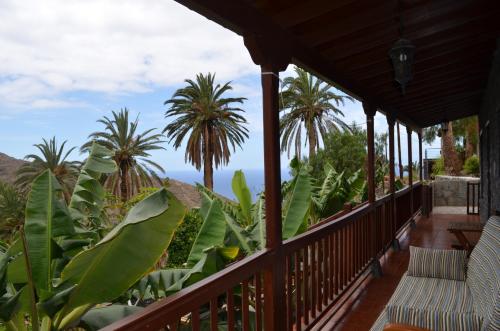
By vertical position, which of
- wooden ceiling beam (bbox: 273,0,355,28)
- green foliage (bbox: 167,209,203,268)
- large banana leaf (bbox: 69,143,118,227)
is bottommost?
green foliage (bbox: 167,209,203,268)

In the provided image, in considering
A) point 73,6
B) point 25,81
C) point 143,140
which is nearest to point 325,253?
point 143,140

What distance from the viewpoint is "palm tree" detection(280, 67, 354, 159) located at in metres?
21.5

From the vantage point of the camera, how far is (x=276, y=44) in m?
2.95

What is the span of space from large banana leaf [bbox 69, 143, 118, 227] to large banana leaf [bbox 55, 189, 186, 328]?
3.87 ft

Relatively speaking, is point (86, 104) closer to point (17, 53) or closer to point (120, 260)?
point (17, 53)

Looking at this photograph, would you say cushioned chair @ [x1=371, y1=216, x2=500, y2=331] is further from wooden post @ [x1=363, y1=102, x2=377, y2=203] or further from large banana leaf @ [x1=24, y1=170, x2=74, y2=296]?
wooden post @ [x1=363, y1=102, x2=377, y2=203]

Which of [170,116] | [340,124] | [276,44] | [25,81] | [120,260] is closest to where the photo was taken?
[120,260]

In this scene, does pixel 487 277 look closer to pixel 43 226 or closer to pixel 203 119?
pixel 43 226

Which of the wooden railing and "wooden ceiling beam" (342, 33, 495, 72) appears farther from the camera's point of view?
"wooden ceiling beam" (342, 33, 495, 72)

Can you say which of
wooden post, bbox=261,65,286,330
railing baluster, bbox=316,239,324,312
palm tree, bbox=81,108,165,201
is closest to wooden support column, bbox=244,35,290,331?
wooden post, bbox=261,65,286,330

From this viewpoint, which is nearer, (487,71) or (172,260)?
(487,71)

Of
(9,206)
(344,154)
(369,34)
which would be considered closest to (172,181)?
(344,154)

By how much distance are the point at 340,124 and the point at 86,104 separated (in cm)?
2625

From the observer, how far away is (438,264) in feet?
12.1
